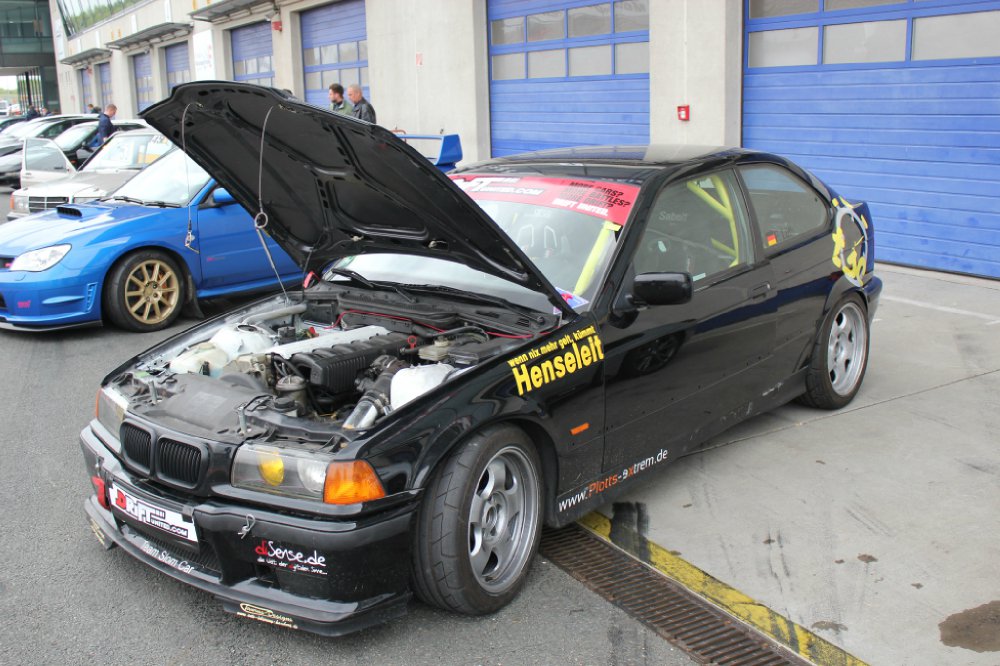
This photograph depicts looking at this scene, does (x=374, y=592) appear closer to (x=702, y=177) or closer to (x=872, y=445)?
(x=702, y=177)

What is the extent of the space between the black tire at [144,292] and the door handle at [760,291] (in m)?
5.22

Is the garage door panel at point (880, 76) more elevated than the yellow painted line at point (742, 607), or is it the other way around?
the garage door panel at point (880, 76)

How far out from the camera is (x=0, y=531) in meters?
4.03

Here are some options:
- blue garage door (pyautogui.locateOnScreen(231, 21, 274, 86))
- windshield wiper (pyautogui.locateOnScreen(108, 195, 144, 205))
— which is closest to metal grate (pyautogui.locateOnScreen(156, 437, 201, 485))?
windshield wiper (pyautogui.locateOnScreen(108, 195, 144, 205))

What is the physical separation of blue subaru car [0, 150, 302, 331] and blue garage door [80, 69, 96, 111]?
36.0m

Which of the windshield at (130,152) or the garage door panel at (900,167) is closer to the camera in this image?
the garage door panel at (900,167)

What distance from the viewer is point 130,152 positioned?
1116cm

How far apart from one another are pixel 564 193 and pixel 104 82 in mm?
39102

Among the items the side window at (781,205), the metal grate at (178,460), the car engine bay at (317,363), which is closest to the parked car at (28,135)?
the car engine bay at (317,363)

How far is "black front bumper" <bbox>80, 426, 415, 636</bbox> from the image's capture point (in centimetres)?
285

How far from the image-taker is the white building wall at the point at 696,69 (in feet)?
33.1

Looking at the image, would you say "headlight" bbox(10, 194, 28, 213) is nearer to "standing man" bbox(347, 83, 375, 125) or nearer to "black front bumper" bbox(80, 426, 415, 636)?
"standing man" bbox(347, 83, 375, 125)

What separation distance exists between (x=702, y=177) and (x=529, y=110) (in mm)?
9639

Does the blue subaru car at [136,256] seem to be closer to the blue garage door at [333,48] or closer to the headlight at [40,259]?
the headlight at [40,259]
